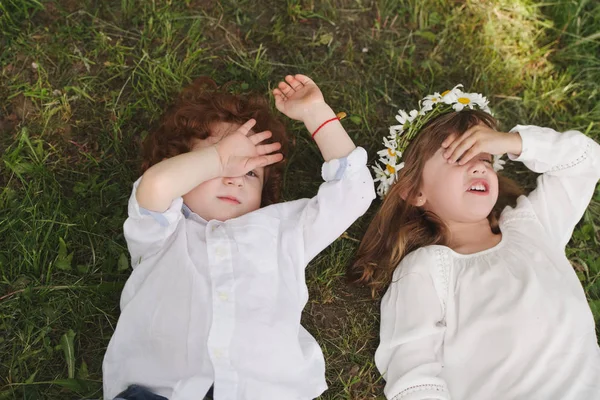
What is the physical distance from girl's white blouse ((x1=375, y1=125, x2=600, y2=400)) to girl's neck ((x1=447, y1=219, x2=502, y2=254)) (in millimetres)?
68

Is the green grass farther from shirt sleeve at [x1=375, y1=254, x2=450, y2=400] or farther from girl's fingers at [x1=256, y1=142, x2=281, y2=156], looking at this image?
girl's fingers at [x1=256, y1=142, x2=281, y2=156]

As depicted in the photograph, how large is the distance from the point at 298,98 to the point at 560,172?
149 cm

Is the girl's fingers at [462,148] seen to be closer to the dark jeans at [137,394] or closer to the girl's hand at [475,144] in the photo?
the girl's hand at [475,144]

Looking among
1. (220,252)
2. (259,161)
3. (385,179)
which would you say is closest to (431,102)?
(385,179)

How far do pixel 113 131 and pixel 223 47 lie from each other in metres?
0.85

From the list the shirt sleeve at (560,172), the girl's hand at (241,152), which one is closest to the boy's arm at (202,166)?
the girl's hand at (241,152)

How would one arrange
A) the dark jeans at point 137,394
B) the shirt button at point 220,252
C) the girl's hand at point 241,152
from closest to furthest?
the dark jeans at point 137,394
the shirt button at point 220,252
the girl's hand at point 241,152

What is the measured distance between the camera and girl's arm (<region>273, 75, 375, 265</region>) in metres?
2.90

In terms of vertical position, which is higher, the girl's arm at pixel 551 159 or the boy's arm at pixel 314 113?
the boy's arm at pixel 314 113

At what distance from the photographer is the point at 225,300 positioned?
8.82 ft

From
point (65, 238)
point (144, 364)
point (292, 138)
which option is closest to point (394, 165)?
point (292, 138)

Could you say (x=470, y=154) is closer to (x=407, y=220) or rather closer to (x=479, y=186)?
(x=479, y=186)

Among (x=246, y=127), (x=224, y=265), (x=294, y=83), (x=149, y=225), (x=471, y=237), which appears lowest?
(x=471, y=237)

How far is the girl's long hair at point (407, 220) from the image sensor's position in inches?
127
